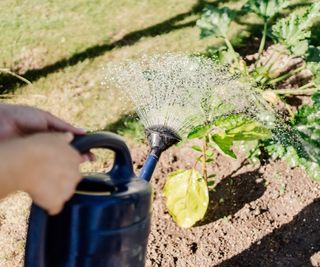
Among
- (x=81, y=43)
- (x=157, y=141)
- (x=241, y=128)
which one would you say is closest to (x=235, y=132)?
(x=241, y=128)

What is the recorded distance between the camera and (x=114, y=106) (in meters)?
3.67

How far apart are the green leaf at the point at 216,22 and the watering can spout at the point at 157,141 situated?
6.36 feet

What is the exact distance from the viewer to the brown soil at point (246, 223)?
8.77 feet

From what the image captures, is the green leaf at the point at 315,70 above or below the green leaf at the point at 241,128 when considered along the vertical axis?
below

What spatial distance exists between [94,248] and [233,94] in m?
2.05

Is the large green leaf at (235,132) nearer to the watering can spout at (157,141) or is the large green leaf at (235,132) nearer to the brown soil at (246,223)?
the brown soil at (246,223)

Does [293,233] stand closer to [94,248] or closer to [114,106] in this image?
[114,106]

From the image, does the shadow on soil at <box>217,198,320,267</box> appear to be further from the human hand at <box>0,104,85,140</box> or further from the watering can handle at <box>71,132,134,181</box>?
the human hand at <box>0,104,85,140</box>

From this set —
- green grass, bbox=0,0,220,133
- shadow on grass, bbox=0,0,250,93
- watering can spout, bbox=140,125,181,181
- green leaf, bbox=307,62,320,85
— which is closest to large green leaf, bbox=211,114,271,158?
watering can spout, bbox=140,125,181,181

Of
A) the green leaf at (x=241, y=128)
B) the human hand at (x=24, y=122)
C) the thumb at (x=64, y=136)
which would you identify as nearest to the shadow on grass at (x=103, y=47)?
the green leaf at (x=241, y=128)

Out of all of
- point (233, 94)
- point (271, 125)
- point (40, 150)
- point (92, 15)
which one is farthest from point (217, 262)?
point (92, 15)

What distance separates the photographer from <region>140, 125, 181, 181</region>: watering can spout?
5.27ft

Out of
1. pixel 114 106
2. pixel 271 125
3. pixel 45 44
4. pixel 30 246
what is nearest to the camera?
pixel 30 246

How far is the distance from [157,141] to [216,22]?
2.08 meters
